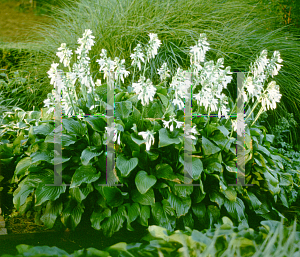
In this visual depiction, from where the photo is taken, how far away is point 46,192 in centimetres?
211

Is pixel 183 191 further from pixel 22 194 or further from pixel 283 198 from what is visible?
pixel 22 194

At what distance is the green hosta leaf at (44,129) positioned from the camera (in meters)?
2.31

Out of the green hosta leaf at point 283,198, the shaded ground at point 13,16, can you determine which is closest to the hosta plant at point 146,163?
the green hosta leaf at point 283,198

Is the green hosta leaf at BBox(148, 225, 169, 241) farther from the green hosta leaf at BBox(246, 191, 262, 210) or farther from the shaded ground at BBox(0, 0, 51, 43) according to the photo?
the shaded ground at BBox(0, 0, 51, 43)

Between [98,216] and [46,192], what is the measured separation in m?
0.42

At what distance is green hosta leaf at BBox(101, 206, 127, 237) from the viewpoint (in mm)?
2080

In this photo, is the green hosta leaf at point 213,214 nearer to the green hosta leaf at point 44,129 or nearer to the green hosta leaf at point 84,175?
the green hosta leaf at point 84,175

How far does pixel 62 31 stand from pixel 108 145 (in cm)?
304

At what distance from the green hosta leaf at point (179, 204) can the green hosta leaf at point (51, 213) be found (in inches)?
32.5

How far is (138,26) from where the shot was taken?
12.6ft

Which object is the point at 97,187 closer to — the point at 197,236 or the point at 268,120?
the point at 197,236

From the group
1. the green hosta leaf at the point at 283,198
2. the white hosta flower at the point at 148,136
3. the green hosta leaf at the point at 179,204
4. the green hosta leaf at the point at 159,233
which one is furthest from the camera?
the green hosta leaf at the point at 283,198

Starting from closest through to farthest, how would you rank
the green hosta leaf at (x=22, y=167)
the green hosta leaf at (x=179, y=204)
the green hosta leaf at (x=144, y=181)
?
the green hosta leaf at (x=144, y=181) < the green hosta leaf at (x=179, y=204) < the green hosta leaf at (x=22, y=167)

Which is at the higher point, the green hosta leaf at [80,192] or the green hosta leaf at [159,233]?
the green hosta leaf at [159,233]
